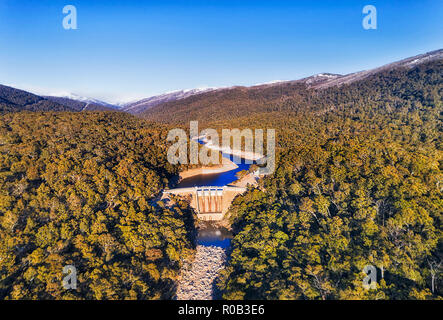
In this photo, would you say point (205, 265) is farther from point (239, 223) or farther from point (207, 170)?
point (207, 170)

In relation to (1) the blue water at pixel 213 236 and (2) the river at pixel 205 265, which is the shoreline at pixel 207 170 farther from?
(1) the blue water at pixel 213 236

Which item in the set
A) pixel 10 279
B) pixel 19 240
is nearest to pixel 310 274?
pixel 10 279

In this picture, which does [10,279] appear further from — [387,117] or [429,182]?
[387,117]

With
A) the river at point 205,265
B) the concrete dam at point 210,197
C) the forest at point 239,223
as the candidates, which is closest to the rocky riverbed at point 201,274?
the river at point 205,265

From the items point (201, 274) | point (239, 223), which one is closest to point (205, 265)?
point (201, 274)

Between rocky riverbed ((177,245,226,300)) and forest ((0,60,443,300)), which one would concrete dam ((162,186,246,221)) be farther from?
Result: rocky riverbed ((177,245,226,300))
